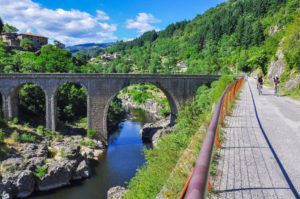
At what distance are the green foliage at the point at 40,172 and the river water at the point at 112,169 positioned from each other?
4.24ft

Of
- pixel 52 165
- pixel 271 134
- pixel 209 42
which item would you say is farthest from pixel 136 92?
pixel 271 134

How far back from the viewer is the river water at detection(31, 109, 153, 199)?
20969mm

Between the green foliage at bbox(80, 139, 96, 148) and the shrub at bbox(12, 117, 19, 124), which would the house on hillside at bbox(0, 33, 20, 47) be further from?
the green foliage at bbox(80, 139, 96, 148)

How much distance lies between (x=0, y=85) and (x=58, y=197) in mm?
16823

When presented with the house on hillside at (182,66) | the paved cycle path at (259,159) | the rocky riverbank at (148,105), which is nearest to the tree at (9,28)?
the rocky riverbank at (148,105)

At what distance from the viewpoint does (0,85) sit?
3159cm

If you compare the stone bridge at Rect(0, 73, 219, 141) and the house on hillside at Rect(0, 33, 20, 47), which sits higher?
the house on hillside at Rect(0, 33, 20, 47)

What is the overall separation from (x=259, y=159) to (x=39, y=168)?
19545mm

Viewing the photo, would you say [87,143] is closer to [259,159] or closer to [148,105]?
[259,159]

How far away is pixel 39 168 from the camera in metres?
21.9

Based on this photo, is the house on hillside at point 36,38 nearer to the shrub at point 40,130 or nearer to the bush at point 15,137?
the shrub at point 40,130

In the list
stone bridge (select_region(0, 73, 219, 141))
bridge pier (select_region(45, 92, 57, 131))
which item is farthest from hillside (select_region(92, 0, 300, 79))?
bridge pier (select_region(45, 92, 57, 131))

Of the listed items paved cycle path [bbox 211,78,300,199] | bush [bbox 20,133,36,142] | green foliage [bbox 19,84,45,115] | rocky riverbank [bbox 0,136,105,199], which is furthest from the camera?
green foliage [bbox 19,84,45,115]

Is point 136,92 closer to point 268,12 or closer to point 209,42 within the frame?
point 209,42
